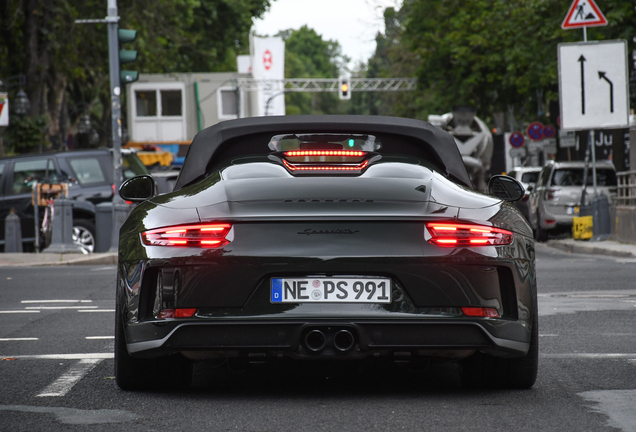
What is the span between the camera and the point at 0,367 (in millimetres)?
6242

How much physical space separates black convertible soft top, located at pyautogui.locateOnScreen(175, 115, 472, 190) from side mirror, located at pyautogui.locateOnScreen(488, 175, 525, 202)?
0.29m

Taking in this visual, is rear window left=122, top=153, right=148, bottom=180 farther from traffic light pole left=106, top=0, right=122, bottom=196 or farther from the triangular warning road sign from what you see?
the triangular warning road sign

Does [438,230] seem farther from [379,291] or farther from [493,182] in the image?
[493,182]

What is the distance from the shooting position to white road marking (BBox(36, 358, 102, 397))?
5348 millimetres

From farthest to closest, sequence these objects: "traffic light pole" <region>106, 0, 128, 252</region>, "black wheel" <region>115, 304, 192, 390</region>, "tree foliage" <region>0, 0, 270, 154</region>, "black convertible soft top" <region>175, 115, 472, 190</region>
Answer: "tree foliage" <region>0, 0, 270, 154</region> → "traffic light pole" <region>106, 0, 128, 252</region> → "black convertible soft top" <region>175, 115, 472, 190</region> → "black wheel" <region>115, 304, 192, 390</region>

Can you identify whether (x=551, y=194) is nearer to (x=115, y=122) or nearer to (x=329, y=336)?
(x=115, y=122)

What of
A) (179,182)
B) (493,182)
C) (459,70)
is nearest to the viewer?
(179,182)

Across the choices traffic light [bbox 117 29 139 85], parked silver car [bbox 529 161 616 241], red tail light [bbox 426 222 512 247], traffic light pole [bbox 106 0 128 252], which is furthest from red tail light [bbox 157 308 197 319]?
parked silver car [bbox 529 161 616 241]

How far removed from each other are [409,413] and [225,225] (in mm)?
1123

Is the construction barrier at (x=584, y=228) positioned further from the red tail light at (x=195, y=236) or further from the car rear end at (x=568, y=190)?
the red tail light at (x=195, y=236)

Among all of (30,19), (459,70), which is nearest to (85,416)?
(30,19)

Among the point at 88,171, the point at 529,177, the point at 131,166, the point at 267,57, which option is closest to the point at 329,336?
the point at 88,171

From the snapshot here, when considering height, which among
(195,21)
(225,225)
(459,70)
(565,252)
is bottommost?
(565,252)

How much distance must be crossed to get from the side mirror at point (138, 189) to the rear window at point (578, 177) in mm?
18642
